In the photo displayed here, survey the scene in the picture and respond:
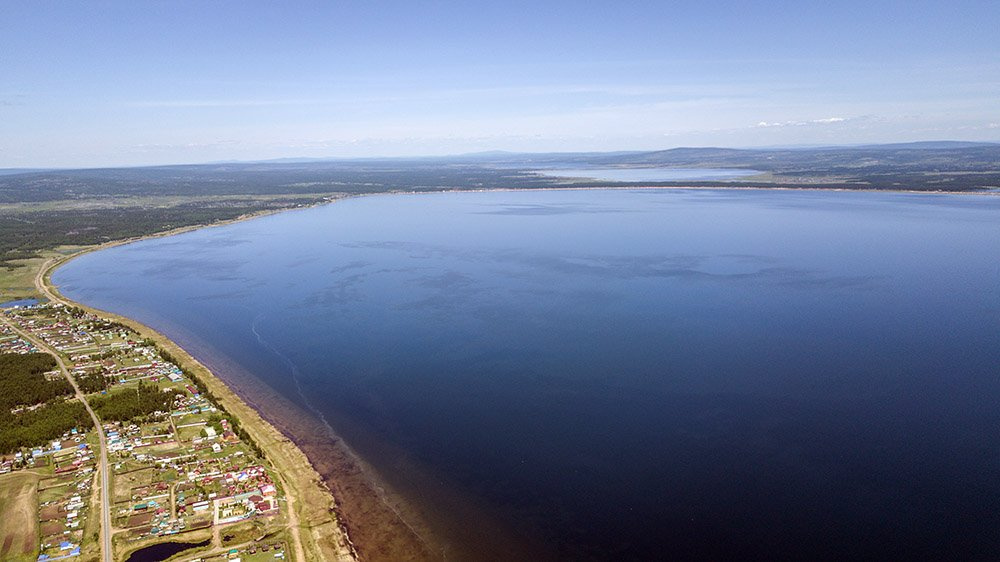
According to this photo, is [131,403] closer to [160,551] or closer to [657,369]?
[160,551]

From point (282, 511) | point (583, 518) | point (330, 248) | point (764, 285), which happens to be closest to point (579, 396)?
point (583, 518)

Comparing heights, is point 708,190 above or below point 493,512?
above

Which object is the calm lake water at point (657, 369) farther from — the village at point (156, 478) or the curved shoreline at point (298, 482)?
the village at point (156, 478)

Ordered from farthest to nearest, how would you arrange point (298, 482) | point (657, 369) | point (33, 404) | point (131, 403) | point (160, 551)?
point (657, 369) < point (33, 404) < point (131, 403) < point (298, 482) < point (160, 551)

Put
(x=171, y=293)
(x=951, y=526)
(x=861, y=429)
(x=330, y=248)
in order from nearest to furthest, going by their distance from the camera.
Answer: (x=951, y=526), (x=861, y=429), (x=171, y=293), (x=330, y=248)

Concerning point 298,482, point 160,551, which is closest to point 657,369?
point 298,482

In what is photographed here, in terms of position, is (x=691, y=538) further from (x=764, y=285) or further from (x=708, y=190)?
(x=708, y=190)

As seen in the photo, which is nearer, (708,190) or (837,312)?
(837,312)

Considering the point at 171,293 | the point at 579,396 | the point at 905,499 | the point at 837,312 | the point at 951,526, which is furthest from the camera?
the point at 171,293
